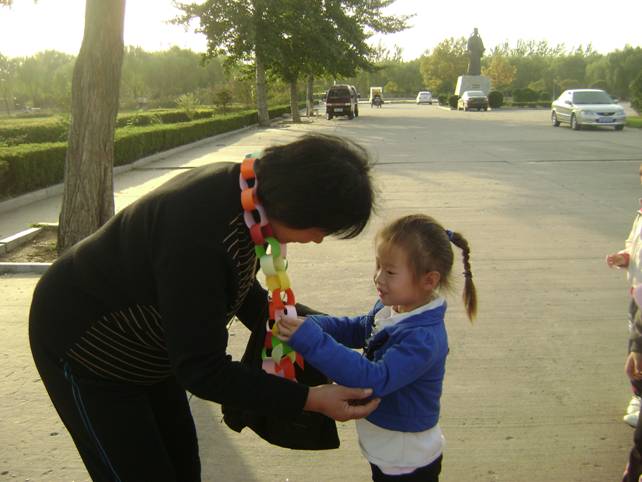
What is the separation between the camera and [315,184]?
1.41 meters

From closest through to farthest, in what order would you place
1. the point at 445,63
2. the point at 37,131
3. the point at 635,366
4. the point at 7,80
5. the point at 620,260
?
the point at 635,366 < the point at 620,260 < the point at 37,131 < the point at 7,80 < the point at 445,63

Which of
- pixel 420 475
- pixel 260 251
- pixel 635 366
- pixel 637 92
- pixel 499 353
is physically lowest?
pixel 499 353

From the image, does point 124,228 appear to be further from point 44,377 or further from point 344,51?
point 344,51

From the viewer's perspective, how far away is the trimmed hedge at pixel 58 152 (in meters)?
9.46

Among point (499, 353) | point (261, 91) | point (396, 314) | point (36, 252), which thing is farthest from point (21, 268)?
point (261, 91)

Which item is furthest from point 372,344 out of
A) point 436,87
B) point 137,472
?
point 436,87

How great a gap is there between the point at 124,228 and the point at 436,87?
76.5m

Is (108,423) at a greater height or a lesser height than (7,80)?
lesser

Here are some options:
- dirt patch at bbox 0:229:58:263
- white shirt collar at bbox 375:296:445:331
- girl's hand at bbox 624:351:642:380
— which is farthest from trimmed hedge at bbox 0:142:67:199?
girl's hand at bbox 624:351:642:380

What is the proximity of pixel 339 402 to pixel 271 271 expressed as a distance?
1.27 ft

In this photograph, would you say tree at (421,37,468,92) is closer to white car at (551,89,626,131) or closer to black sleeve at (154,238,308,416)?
white car at (551,89,626,131)

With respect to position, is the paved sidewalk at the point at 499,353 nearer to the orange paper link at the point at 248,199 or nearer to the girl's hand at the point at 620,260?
the orange paper link at the point at 248,199

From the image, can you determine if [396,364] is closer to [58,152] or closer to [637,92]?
[58,152]

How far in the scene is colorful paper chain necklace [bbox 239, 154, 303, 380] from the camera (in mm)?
1468
